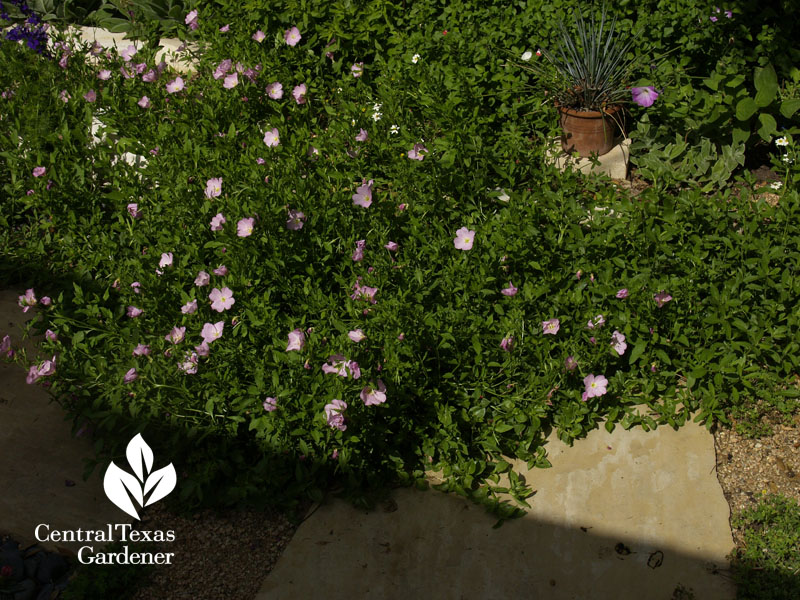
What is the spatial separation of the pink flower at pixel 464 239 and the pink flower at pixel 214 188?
1.19 meters

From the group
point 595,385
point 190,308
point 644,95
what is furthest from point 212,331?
point 644,95

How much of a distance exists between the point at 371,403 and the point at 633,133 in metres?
2.42

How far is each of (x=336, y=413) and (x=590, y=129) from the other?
2385 mm

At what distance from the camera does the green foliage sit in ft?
8.26

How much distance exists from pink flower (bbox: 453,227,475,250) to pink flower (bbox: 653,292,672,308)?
822 millimetres

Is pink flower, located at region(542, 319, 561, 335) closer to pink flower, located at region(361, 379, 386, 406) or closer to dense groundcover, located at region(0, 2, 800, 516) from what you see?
dense groundcover, located at region(0, 2, 800, 516)

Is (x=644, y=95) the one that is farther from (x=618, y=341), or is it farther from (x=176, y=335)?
(x=176, y=335)

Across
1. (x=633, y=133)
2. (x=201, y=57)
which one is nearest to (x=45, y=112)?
(x=201, y=57)

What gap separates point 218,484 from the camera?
9.85 feet

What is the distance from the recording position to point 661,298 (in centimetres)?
307

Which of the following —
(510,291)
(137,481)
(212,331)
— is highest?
(510,291)

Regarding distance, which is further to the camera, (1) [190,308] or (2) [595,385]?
(1) [190,308]

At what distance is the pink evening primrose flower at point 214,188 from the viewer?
12.3 ft

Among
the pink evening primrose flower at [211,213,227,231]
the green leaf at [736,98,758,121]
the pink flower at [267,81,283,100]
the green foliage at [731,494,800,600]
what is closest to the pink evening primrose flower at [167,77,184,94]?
the pink flower at [267,81,283,100]
